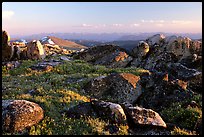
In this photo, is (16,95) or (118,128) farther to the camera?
(16,95)

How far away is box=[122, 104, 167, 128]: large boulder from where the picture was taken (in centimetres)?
1327

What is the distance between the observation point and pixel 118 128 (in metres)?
12.9

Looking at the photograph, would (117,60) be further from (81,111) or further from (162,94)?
(81,111)

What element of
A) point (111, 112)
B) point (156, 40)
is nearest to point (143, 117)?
point (111, 112)

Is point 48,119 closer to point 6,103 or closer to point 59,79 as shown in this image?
point 6,103

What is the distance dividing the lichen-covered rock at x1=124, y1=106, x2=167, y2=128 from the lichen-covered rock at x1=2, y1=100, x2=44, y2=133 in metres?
4.43

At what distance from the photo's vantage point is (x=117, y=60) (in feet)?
116

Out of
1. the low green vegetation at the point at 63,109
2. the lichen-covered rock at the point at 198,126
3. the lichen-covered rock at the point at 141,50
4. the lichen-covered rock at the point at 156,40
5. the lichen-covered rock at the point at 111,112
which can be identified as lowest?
the lichen-covered rock at the point at 198,126

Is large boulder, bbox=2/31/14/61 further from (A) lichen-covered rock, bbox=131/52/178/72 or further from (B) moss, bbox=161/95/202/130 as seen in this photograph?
(B) moss, bbox=161/95/202/130

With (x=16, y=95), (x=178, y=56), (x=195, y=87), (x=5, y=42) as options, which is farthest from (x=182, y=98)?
(x=5, y=42)

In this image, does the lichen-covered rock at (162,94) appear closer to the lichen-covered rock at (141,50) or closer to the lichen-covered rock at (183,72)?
the lichen-covered rock at (183,72)

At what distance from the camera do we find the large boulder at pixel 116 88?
1958cm

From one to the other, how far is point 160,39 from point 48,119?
3024 cm

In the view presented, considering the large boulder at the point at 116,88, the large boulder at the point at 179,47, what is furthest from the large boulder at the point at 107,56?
the large boulder at the point at 116,88
